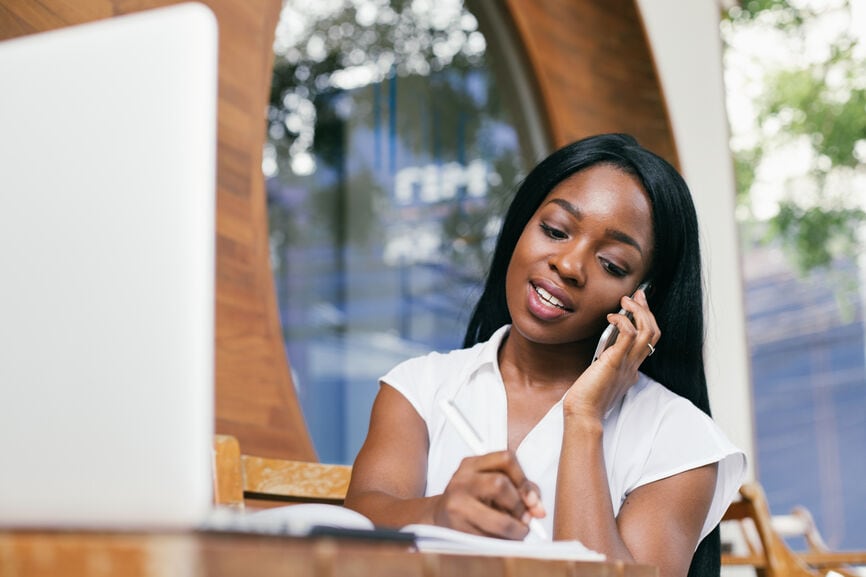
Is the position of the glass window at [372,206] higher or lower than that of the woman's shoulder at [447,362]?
higher

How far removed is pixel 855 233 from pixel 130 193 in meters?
7.88

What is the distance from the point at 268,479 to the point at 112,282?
0.88m

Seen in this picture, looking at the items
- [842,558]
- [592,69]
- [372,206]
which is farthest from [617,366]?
[372,206]

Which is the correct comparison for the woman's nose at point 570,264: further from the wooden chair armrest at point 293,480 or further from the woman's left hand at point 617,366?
the wooden chair armrest at point 293,480

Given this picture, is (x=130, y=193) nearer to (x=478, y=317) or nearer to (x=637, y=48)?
(x=478, y=317)

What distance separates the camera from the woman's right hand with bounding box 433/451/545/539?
79cm

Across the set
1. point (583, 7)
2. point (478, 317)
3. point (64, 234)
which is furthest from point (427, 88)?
point (64, 234)

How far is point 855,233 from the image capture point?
7.69 meters

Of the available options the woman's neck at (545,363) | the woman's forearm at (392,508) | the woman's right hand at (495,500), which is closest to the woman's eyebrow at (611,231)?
the woman's neck at (545,363)

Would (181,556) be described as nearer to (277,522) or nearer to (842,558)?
(277,522)

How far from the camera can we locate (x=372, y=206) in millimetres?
5266

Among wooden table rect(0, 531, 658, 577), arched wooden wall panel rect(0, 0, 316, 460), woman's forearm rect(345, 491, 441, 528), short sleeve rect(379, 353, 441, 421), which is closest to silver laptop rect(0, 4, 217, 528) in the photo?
wooden table rect(0, 531, 658, 577)

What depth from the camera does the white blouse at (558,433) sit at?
1356 mm

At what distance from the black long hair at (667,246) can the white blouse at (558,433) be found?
8 centimetres
